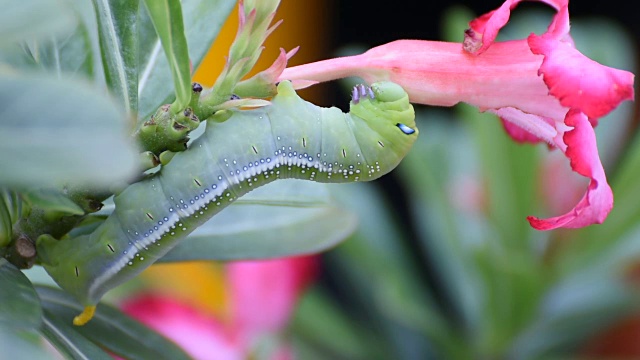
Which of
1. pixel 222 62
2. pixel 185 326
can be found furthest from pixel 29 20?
pixel 222 62

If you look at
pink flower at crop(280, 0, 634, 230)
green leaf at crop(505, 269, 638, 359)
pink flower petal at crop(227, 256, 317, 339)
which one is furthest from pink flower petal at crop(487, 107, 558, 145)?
green leaf at crop(505, 269, 638, 359)

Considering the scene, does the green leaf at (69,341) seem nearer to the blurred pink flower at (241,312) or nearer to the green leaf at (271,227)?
the green leaf at (271,227)

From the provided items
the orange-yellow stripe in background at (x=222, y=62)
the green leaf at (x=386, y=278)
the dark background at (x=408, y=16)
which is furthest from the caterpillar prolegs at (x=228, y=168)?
the dark background at (x=408, y=16)

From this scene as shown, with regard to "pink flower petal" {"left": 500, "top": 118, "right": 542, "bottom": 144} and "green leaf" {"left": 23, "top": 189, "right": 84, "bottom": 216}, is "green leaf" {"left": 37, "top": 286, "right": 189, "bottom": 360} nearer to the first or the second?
"green leaf" {"left": 23, "top": 189, "right": 84, "bottom": 216}

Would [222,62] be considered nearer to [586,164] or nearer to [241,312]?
[241,312]

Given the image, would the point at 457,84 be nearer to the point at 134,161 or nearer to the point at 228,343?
the point at 134,161

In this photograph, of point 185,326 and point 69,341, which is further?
point 185,326
